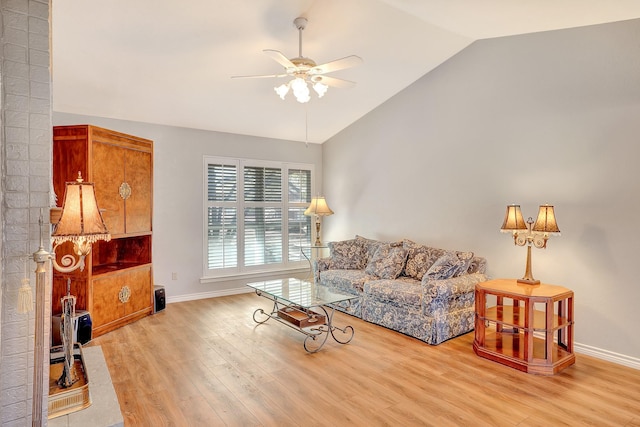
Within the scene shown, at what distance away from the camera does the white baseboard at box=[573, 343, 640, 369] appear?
10.3 feet

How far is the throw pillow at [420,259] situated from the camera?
456 cm

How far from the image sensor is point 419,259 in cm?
467

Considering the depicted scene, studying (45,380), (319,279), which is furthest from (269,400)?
(319,279)

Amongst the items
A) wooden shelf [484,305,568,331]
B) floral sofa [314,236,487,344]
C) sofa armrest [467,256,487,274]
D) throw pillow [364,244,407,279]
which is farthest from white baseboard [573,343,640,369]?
throw pillow [364,244,407,279]

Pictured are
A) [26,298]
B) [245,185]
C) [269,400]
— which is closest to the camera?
[26,298]

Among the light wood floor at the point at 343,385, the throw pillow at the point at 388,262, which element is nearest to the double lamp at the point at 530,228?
the light wood floor at the point at 343,385

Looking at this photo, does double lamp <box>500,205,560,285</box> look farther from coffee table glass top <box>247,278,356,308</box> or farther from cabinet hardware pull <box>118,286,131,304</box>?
cabinet hardware pull <box>118,286,131,304</box>

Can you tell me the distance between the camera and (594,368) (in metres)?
3.15

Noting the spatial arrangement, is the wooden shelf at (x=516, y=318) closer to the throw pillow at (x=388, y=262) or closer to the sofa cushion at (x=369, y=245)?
the throw pillow at (x=388, y=262)

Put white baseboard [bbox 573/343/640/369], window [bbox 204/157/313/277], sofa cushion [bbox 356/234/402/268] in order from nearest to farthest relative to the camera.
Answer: white baseboard [bbox 573/343/640/369] → sofa cushion [bbox 356/234/402/268] → window [bbox 204/157/313/277]

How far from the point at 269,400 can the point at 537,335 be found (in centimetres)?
291

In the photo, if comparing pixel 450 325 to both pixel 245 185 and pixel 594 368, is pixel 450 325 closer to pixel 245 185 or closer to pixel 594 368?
pixel 594 368

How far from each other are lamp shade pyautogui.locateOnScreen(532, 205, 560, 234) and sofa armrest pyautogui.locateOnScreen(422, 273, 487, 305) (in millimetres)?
945

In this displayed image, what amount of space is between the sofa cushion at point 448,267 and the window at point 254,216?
303 cm
